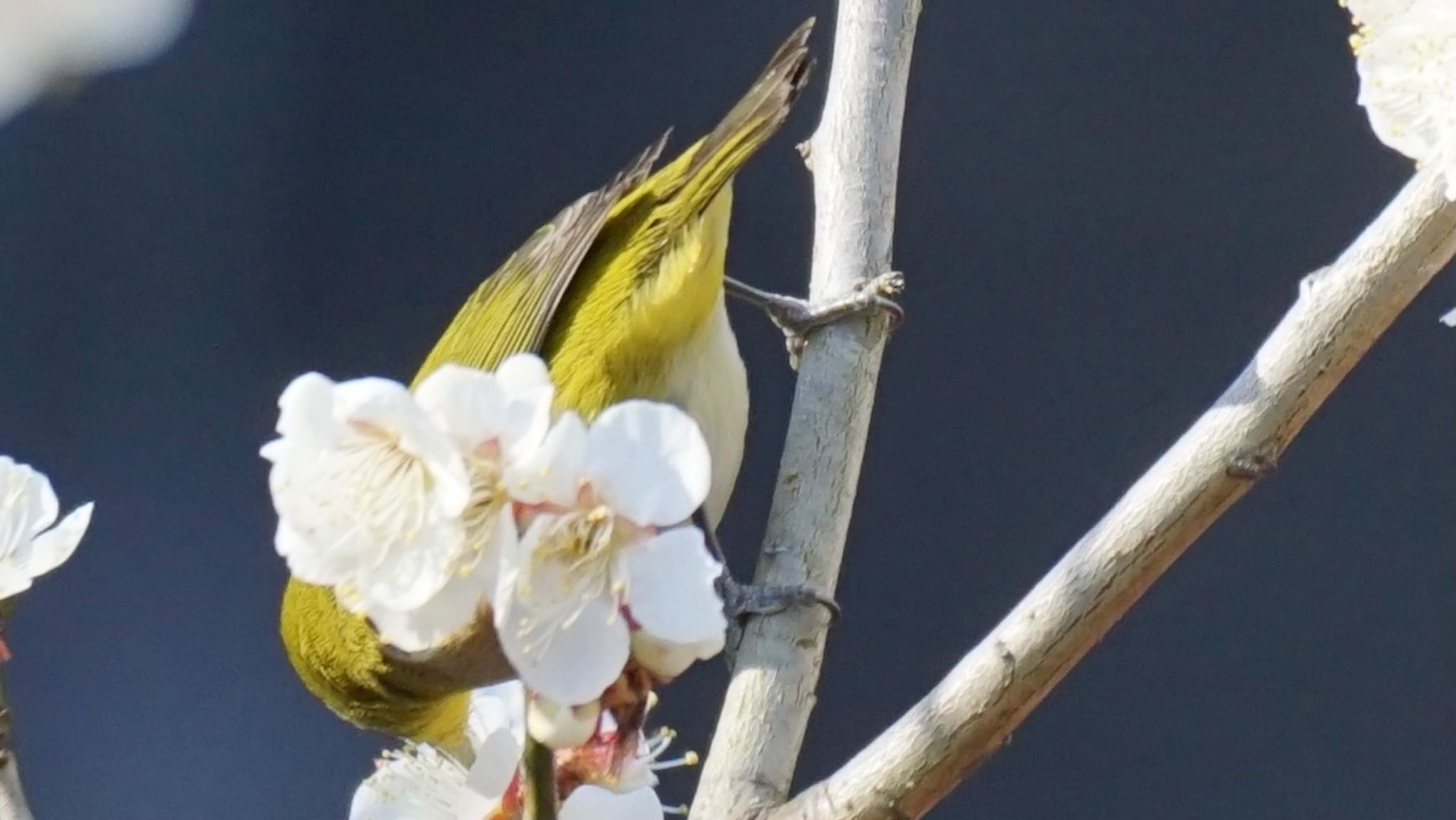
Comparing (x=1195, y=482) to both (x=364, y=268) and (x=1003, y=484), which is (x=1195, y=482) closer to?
(x=1003, y=484)

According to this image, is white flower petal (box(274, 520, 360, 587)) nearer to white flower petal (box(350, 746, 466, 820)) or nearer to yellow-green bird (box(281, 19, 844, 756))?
white flower petal (box(350, 746, 466, 820))

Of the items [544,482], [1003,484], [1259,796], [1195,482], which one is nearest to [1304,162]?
[1003,484]

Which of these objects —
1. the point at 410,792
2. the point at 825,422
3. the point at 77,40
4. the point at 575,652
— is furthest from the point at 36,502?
the point at 77,40

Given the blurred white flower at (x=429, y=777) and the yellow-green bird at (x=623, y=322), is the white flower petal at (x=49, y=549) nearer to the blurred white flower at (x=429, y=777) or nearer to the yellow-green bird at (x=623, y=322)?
the blurred white flower at (x=429, y=777)

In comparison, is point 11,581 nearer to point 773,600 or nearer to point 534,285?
point 773,600

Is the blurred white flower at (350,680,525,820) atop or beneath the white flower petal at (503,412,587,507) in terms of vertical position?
beneath

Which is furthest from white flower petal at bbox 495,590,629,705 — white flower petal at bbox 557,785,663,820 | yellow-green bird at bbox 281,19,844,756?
yellow-green bird at bbox 281,19,844,756

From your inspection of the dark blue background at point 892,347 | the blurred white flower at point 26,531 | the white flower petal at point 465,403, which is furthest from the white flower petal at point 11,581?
the dark blue background at point 892,347
